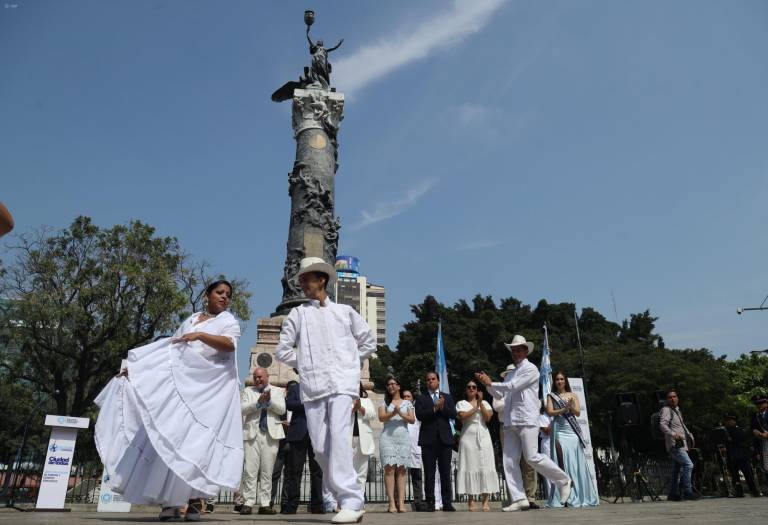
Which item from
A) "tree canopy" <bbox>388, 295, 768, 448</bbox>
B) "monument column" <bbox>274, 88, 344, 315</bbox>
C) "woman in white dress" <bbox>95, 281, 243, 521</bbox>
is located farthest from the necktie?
"tree canopy" <bbox>388, 295, 768, 448</bbox>

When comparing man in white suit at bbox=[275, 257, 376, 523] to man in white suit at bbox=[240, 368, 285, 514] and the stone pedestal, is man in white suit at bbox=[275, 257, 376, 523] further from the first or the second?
the stone pedestal

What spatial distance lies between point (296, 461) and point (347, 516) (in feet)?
13.7

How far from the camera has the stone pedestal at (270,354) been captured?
16.8 meters

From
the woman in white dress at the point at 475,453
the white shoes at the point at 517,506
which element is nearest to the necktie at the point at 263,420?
the woman in white dress at the point at 475,453

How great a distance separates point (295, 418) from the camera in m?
8.64

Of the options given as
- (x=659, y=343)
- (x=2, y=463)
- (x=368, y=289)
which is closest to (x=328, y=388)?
(x=2, y=463)

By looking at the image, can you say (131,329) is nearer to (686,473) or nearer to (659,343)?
(686,473)

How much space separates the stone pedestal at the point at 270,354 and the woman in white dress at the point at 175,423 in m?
11.3

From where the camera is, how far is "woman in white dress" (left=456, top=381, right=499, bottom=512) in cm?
869

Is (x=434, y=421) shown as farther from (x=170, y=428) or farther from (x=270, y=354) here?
(x=270, y=354)

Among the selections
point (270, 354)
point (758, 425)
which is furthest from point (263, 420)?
point (758, 425)

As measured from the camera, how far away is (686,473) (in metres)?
10.1

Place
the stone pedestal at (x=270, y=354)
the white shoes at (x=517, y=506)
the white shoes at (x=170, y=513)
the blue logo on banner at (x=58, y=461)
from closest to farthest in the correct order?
the white shoes at (x=170, y=513) → the white shoes at (x=517, y=506) → the blue logo on banner at (x=58, y=461) → the stone pedestal at (x=270, y=354)

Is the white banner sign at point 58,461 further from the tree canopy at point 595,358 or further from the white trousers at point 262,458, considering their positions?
the tree canopy at point 595,358
